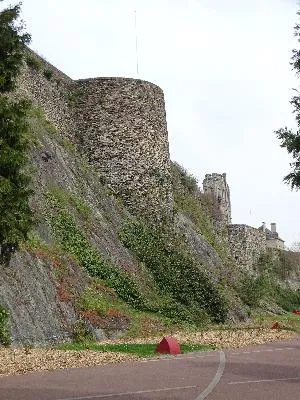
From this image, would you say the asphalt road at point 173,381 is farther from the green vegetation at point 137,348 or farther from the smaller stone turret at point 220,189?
the smaller stone turret at point 220,189

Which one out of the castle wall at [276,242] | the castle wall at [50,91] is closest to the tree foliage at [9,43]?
the castle wall at [50,91]

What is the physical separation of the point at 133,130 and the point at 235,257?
683 inches

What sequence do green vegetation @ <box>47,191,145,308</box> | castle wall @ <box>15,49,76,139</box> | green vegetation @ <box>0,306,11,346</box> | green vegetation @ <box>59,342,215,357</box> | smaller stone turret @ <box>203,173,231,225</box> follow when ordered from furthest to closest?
smaller stone turret @ <box>203,173,231,225</box> → castle wall @ <box>15,49,76,139</box> → green vegetation @ <box>47,191,145,308</box> → green vegetation @ <box>0,306,11,346</box> → green vegetation @ <box>59,342,215,357</box>

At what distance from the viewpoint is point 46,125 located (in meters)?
29.2

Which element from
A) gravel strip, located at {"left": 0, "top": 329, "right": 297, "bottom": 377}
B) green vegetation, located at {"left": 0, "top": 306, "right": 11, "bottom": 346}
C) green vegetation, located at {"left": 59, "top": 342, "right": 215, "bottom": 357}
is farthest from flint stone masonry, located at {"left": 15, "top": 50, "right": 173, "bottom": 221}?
green vegetation, located at {"left": 0, "top": 306, "right": 11, "bottom": 346}

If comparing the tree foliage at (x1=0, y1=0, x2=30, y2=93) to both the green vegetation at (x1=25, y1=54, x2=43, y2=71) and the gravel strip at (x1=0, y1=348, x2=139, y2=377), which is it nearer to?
the gravel strip at (x1=0, y1=348, x2=139, y2=377)

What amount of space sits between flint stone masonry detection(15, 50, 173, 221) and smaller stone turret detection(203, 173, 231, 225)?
18389 millimetres

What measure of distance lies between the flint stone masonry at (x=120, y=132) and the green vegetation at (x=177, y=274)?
191cm

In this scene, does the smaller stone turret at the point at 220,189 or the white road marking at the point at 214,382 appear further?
the smaller stone turret at the point at 220,189

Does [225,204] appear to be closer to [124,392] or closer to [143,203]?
[143,203]

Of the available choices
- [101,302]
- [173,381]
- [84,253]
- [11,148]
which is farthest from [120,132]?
[173,381]

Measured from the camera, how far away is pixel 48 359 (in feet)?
47.0

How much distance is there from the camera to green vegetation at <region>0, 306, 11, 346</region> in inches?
658

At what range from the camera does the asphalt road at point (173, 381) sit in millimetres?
9594
